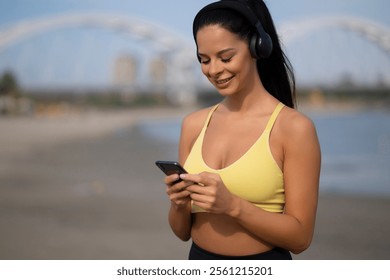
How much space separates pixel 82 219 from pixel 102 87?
23999mm

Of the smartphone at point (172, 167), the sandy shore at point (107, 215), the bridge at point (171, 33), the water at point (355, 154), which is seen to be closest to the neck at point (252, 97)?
the smartphone at point (172, 167)

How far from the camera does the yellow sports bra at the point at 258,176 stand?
1.03 metres

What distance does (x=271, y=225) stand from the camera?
1.03 metres

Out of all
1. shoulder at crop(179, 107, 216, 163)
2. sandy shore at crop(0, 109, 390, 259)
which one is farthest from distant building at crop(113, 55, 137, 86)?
shoulder at crop(179, 107, 216, 163)

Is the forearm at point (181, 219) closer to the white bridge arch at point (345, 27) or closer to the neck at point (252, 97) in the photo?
the neck at point (252, 97)

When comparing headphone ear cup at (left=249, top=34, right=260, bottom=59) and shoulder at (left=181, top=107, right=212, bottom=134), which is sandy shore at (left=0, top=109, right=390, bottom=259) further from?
headphone ear cup at (left=249, top=34, right=260, bottom=59)

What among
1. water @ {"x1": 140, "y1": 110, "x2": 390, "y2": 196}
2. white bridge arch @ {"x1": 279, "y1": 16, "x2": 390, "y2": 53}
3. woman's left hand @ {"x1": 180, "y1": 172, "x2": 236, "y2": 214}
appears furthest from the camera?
white bridge arch @ {"x1": 279, "y1": 16, "x2": 390, "y2": 53}

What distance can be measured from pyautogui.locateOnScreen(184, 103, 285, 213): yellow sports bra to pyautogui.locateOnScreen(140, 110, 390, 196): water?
6.44 meters

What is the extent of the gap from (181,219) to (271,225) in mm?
184

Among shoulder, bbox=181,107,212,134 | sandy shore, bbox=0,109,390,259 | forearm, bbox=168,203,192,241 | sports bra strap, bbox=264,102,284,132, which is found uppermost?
sandy shore, bbox=0,109,390,259

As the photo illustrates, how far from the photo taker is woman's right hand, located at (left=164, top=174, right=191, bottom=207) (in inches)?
40.1

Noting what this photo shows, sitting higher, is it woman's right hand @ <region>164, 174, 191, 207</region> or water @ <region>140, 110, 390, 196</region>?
water @ <region>140, 110, 390, 196</region>

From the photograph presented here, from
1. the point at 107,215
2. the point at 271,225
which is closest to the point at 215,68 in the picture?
the point at 271,225

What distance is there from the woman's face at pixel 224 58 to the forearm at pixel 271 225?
8.6 inches
